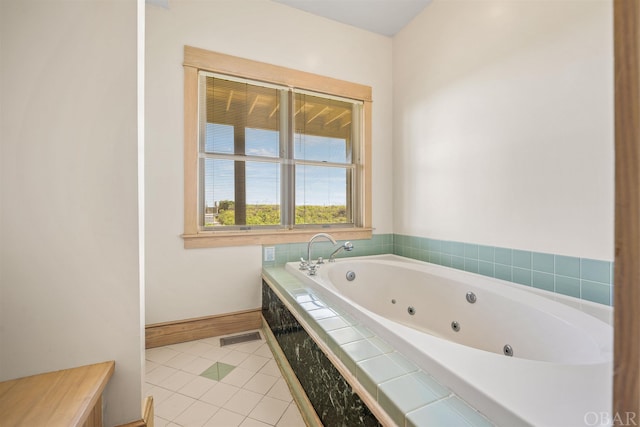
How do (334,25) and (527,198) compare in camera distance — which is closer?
(527,198)

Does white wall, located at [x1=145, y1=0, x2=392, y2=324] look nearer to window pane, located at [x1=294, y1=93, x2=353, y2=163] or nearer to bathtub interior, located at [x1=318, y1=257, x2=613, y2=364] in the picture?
window pane, located at [x1=294, y1=93, x2=353, y2=163]

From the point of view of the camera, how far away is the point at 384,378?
29.6 inches

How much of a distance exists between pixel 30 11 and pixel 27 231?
65cm

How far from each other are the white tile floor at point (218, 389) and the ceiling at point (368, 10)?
290 centimetres

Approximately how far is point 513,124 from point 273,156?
179 cm

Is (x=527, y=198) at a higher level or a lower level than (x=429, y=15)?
lower

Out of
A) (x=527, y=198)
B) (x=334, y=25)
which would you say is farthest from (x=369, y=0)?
(x=527, y=198)

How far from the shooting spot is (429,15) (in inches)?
91.0

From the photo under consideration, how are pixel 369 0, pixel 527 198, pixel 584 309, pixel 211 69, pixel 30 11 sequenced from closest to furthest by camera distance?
pixel 30 11
pixel 584 309
pixel 527 198
pixel 211 69
pixel 369 0

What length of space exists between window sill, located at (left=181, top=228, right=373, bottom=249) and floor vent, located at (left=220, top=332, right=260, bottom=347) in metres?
0.73

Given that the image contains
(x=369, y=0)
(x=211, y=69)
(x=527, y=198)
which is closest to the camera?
(x=527, y=198)

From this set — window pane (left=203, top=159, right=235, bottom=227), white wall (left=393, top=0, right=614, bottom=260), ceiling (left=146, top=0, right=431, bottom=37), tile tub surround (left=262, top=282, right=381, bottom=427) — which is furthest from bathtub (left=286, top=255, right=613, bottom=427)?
ceiling (left=146, top=0, right=431, bottom=37)

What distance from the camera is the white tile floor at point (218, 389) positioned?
1.27 meters

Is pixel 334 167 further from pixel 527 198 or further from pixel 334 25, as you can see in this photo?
pixel 527 198
